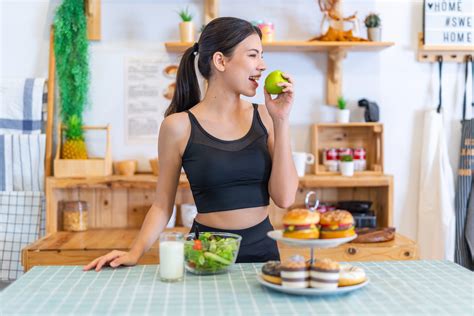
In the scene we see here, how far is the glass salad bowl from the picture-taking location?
1562mm

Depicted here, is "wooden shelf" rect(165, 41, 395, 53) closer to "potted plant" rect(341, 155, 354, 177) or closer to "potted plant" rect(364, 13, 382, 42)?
"potted plant" rect(364, 13, 382, 42)

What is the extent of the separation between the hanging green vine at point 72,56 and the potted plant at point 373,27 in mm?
1429

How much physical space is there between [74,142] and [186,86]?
1277mm

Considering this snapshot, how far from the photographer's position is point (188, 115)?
79.9 inches

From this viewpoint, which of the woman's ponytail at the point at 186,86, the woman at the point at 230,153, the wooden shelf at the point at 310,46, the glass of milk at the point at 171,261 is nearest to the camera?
the glass of milk at the point at 171,261

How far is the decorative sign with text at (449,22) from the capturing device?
10.9 feet

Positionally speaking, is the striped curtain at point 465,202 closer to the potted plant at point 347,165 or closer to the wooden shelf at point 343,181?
the wooden shelf at point 343,181

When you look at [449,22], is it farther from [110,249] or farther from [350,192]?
[110,249]

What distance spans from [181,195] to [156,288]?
1.86 m

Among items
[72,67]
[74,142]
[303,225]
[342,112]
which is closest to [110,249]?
[74,142]

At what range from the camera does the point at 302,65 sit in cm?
335

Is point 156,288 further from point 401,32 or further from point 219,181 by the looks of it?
point 401,32

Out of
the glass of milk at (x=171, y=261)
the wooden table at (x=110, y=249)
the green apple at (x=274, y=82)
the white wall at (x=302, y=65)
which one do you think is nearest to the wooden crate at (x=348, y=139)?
the white wall at (x=302, y=65)

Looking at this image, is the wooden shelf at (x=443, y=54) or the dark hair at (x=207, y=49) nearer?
the dark hair at (x=207, y=49)
